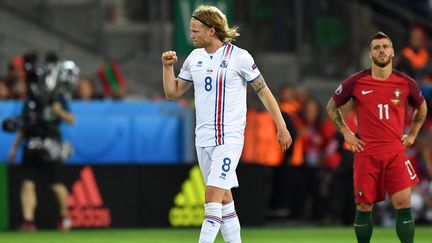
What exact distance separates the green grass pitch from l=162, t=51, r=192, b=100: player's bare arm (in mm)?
4854

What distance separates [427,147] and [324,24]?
364 centimetres

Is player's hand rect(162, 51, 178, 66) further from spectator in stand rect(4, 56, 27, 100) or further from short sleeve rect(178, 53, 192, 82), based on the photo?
spectator in stand rect(4, 56, 27, 100)

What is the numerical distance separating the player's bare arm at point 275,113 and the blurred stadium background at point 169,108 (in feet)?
17.9

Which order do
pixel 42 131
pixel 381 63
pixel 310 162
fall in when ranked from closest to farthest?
pixel 381 63 → pixel 42 131 → pixel 310 162

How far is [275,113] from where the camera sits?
39.4 ft

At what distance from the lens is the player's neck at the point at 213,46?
12.2 m

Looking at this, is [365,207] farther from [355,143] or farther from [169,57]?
[169,57]

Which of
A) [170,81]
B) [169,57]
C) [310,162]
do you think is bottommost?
[310,162]

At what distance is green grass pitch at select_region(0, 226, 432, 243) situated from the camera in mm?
17344

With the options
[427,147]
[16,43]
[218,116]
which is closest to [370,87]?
[218,116]

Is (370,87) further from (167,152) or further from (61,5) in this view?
(61,5)

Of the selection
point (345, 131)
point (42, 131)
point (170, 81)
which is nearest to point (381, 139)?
point (345, 131)

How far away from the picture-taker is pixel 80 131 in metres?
21.7

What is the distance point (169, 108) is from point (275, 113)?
1014 centimetres
